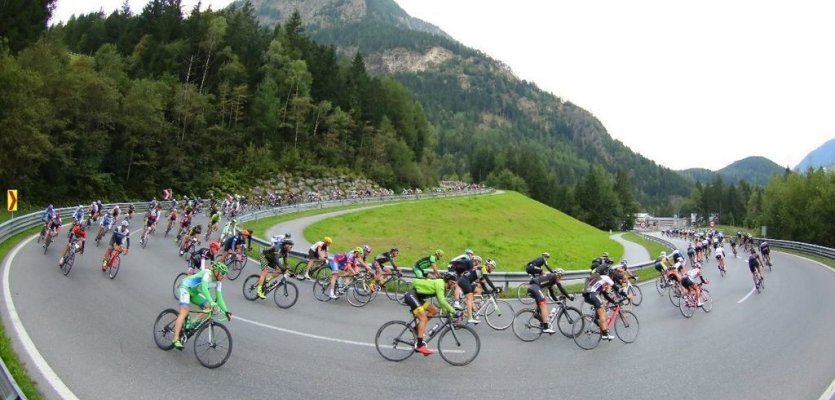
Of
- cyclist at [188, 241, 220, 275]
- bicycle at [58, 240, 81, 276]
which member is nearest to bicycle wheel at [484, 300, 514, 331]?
cyclist at [188, 241, 220, 275]

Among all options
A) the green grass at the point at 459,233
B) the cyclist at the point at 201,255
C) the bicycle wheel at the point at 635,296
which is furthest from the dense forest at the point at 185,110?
the bicycle wheel at the point at 635,296

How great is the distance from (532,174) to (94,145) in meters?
115

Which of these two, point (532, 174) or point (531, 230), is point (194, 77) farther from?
point (532, 174)

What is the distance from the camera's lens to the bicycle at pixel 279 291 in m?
14.7

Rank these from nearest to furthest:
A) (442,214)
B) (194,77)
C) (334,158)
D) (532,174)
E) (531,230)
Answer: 1. (442,214)
2. (531,230)
3. (194,77)
4. (334,158)
5. (532,174)

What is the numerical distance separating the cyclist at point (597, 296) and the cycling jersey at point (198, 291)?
27.6 feet

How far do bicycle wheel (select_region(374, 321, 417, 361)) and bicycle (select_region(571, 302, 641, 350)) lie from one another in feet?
14.4

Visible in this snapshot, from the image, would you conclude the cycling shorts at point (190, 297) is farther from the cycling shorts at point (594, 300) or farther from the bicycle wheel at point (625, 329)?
the bicycle wheel at point (625, 329)

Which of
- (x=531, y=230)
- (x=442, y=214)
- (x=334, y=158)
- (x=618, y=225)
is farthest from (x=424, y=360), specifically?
(x=618, y=225)

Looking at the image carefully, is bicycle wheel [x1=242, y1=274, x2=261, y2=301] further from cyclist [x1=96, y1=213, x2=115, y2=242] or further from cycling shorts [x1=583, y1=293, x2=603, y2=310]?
cyclist [x1=96, y1=213, x2=115, y2=242]

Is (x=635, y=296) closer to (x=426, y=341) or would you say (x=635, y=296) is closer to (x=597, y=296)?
(x=597, y=296)

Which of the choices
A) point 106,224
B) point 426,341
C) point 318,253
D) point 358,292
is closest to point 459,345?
point 426,341

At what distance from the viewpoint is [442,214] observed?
177ft

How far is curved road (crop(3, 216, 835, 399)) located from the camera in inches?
331
